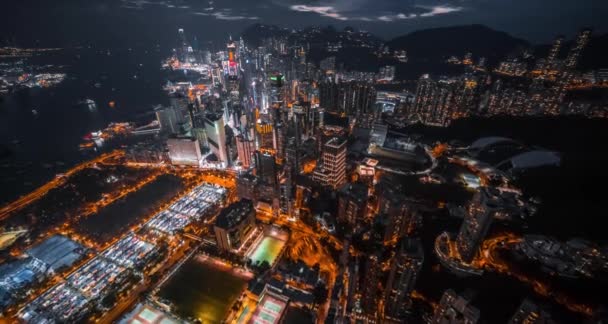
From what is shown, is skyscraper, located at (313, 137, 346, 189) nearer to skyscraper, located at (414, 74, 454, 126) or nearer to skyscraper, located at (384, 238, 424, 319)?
skyscraper, located at (384, 238, 424, 319)

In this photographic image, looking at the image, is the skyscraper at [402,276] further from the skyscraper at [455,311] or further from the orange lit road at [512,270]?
the orange lit road at [512,270]

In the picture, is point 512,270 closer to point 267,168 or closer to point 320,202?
point 320,202

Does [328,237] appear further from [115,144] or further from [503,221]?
[115,144]

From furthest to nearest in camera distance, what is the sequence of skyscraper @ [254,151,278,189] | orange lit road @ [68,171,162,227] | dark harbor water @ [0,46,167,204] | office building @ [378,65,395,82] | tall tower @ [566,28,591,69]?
1. office building @ [378,65,395,82]
2. tall tower @ [566,28,591,69]
3. dark harbor water @ [0,46,167,204]
4. orange lit road @ [68,171,162,227]
5. skyscraper @ [254,151,278,189]

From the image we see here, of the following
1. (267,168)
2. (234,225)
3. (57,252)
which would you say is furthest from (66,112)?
(234,225)

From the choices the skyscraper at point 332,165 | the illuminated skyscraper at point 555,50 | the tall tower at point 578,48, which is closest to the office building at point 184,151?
the skyscraper at point 332,165

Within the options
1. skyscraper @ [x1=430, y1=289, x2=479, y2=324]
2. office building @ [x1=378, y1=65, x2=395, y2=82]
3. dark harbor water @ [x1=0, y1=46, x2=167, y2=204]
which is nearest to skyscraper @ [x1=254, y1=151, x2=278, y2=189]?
skyscraper @ [x1=430, y1=289, x2=479, y2=324]
